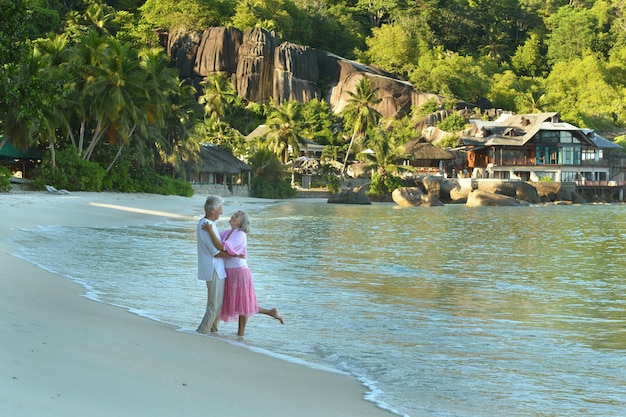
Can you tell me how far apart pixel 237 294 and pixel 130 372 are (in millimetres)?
2493

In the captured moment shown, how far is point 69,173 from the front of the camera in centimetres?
3500

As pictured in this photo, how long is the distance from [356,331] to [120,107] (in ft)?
93.5

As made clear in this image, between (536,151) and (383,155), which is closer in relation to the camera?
(383,155)

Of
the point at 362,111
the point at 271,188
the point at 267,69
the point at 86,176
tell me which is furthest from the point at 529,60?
the point at 86,176

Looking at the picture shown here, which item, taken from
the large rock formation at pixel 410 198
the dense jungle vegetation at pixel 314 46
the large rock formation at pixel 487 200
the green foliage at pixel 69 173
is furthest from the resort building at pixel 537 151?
the green foliage at pixel 69 173

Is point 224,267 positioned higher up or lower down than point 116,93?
lower down

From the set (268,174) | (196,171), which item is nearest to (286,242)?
(196,171)

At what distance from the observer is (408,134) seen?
70000 millimetres

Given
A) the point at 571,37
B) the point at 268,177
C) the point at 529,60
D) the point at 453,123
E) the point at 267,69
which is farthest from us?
the point at 529,60

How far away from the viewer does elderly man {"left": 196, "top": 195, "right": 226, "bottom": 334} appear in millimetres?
7355

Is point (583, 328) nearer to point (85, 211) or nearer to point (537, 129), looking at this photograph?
point (85, 211)

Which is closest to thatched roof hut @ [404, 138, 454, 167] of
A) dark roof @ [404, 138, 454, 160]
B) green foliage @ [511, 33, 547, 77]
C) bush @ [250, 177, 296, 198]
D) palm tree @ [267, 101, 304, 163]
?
dark roof @ [404, 138, 454, 160]

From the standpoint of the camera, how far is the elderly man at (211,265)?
24.1 feet

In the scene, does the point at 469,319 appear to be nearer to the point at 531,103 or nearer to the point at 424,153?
the point at 424,153
